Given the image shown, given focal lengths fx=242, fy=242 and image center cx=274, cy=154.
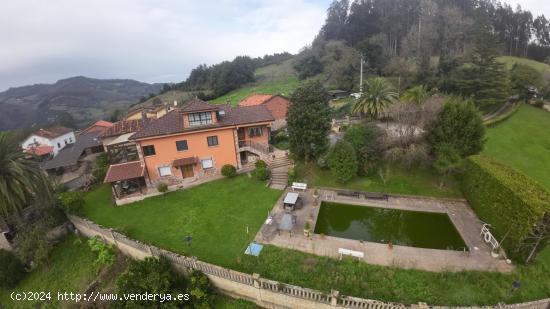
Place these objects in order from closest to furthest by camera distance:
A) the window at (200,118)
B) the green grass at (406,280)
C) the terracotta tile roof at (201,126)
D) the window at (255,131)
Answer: the green grass at (406,280) < the terracotta tile roof at (201,126) < the window at (200,118) < the window at (255,131)

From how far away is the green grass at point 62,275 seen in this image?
58.8 feet

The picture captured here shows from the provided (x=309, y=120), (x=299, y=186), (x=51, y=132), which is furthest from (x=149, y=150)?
(x=51, y=132)

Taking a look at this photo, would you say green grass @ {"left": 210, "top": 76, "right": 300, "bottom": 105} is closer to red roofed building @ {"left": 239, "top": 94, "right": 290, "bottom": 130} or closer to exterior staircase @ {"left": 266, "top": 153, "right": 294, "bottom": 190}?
red roofed building @ {"left": 239, "top": 94, "right": 290, "bottom": 130}

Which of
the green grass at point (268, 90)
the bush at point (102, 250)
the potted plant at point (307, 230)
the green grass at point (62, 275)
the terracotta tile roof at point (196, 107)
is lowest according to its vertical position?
the green grass at point (62, 275)

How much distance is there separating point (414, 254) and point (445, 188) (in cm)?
999

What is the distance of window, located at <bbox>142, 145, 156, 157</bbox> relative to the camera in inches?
985

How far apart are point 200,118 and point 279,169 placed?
10219 millimetres

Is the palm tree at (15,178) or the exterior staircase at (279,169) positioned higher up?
the palm tree at (15,178)

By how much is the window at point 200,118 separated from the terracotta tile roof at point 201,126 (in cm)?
52

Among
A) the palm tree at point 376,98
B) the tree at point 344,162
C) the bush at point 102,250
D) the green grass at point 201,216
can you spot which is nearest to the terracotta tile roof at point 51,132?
the green grass at point 201,216

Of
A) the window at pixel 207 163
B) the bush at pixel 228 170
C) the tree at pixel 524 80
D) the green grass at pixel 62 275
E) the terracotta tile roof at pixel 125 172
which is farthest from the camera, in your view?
the tree at pixel 524 80

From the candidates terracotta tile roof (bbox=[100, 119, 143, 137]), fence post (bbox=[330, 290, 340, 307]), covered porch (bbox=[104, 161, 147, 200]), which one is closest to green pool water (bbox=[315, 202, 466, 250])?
fence post (bbox=[330, 290, 340, 307])

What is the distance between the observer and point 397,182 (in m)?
23.6

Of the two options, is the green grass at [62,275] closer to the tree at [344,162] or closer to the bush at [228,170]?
the bush at [228,170]
